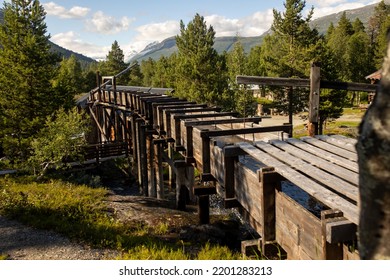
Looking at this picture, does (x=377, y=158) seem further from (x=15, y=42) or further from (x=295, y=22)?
(x=295, y=22)

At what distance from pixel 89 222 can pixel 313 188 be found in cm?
826

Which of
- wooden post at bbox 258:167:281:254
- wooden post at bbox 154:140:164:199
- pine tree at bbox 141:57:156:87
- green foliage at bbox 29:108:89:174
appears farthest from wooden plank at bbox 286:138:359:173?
pine tree at bbox 141:57:156:87

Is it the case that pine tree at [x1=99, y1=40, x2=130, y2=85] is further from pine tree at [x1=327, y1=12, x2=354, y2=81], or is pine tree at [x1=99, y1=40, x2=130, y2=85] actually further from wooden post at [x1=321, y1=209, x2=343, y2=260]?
wooden post at [x1=321, y1=209, x2=343, y2=260]

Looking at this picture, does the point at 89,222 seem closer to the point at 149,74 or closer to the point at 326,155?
the point at 326,155

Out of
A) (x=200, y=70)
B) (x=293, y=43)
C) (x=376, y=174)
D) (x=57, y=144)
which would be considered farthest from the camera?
(x=200, y=70)

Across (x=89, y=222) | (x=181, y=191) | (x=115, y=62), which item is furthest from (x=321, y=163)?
(x=115, y=62)

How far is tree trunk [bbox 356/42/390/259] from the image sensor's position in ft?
5.00

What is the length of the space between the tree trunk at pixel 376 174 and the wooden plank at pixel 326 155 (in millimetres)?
3370

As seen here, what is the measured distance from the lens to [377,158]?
1.56 meters

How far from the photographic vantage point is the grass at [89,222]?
321 inches

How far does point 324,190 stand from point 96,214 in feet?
29.7

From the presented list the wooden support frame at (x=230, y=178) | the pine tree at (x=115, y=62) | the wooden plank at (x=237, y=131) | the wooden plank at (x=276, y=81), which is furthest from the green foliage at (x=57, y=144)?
the pine tree at (x=115, y=62)

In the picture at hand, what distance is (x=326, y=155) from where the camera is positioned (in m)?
5.66

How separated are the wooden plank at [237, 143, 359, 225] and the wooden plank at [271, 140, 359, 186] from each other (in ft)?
1.52
